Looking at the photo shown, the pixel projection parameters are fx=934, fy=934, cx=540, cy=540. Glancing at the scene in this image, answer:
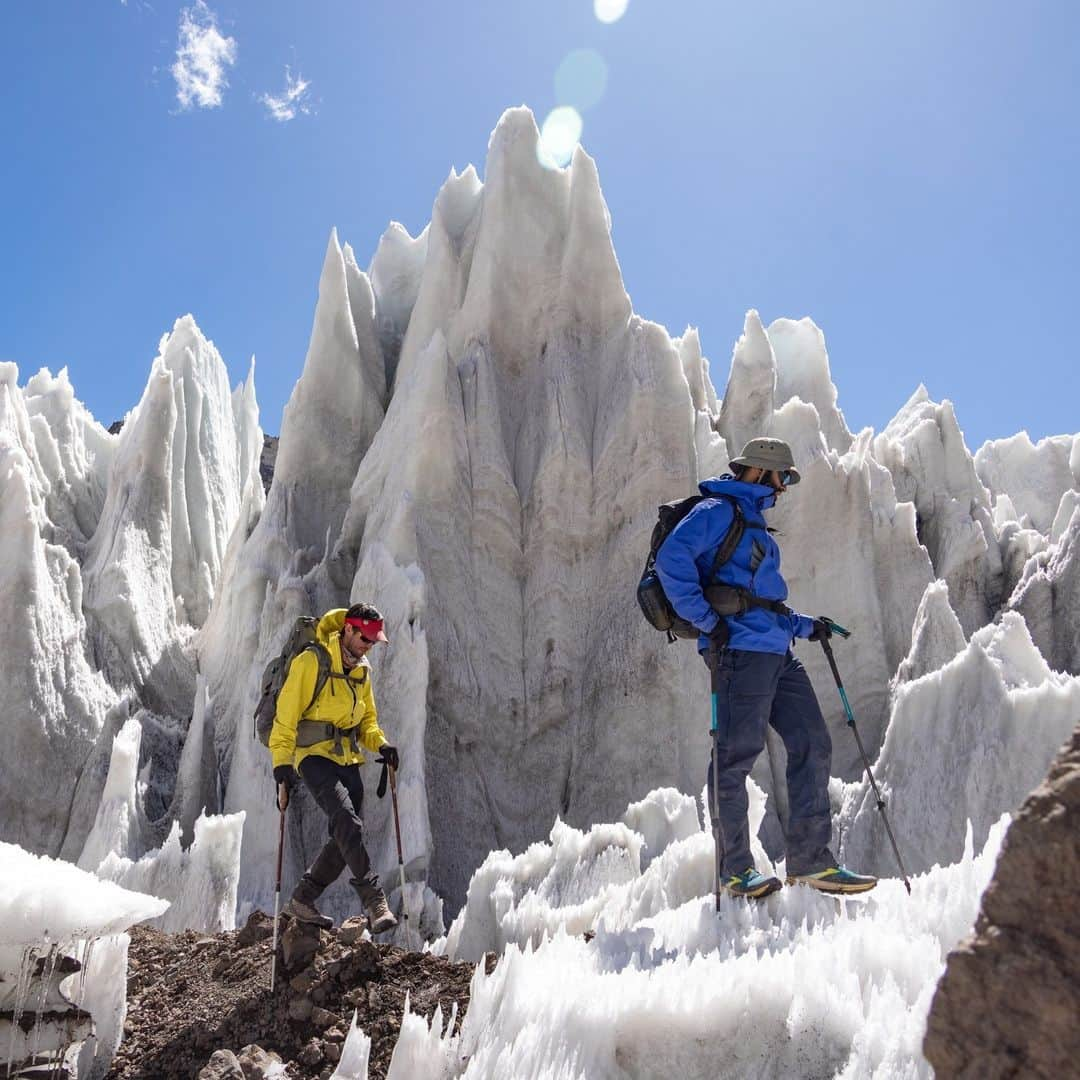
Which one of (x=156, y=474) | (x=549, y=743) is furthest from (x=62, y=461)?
(x=549, y=743)

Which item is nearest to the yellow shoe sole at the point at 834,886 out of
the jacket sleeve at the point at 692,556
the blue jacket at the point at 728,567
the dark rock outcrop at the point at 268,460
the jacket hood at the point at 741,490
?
the blue jacket at the point at 728,567

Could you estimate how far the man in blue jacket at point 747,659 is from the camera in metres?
4.41

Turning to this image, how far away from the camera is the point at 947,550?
62.3ft

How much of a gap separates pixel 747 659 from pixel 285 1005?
2.75 m

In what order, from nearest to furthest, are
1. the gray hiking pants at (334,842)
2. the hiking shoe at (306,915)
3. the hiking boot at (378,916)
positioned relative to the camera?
the hiking shoe at (306,915) < the hiking boot at (378,916) < the gray hiking pants at (334,842)

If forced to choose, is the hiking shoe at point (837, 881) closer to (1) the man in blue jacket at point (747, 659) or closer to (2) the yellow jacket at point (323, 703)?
(1) the man in blue jacket at point (747, 659)

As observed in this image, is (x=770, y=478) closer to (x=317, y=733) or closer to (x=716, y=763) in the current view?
(x=716, y=763)

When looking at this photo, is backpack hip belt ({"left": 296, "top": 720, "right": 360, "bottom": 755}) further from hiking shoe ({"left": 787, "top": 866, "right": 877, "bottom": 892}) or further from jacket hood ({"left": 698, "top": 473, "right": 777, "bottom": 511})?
hiking shoe ({"left": 787, "top": 866, "right": 877, "bottom": 892})

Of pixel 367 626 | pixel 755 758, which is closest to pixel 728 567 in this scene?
pixel 755 758

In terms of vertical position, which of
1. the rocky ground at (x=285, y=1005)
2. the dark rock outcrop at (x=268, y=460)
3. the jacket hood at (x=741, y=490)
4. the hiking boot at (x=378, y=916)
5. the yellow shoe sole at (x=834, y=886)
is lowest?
the rocky ground at (x=285, y=1005)

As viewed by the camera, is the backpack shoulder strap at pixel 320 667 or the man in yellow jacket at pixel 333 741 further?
the backpack shoulder strap at pixel 320 667

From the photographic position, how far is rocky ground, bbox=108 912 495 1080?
3.95m

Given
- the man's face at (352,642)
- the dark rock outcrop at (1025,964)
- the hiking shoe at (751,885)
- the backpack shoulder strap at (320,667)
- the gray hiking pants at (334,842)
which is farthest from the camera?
the man's face at (352,642)

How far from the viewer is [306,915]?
17.6 feet
